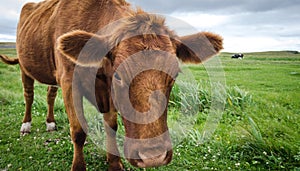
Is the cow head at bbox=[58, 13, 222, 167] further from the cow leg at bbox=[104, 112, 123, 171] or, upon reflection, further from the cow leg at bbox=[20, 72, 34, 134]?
the cow leg at bbox=[20, 72, 34, 134]

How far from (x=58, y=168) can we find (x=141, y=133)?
2.44 metres

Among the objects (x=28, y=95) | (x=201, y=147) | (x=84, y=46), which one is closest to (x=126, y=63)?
(x=84, y=46)

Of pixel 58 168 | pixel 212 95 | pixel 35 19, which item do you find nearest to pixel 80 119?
pixel 58 168

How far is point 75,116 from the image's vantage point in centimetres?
354

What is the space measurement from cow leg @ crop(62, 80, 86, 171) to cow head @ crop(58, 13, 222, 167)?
870mm

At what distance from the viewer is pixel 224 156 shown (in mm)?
4188

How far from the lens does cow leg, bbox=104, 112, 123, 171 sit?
156 inches

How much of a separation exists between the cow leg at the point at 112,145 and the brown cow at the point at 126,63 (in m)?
0.02

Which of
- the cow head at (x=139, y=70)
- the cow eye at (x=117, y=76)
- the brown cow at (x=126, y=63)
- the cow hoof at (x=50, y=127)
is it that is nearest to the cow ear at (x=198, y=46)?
the brown cow at (x=126, y=63)

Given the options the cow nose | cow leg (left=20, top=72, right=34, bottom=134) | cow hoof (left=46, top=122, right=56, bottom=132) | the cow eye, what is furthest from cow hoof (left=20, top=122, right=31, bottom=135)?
the cow nose

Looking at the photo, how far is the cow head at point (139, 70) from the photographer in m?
2.18

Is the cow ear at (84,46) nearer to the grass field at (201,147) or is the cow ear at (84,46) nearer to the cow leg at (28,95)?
the grass field at (201,147)

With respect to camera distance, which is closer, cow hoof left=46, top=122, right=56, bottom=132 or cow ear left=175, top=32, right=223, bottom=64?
cow ear left=175, top=32, right=223, bottom=64

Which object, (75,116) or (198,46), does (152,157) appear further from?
(75,116)
